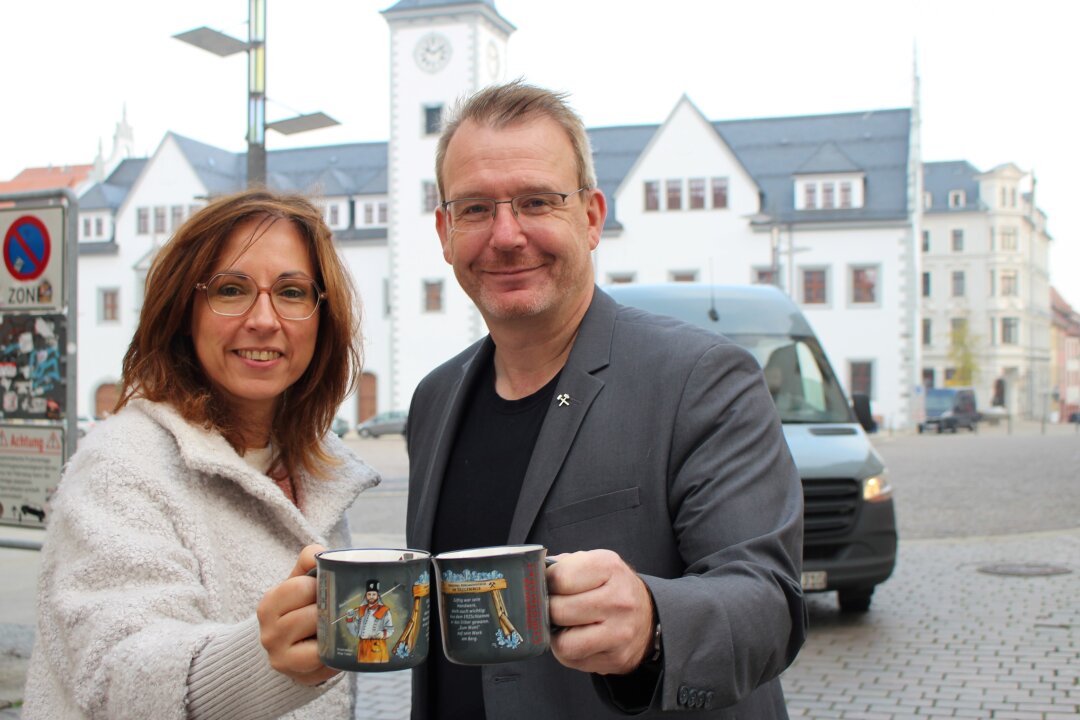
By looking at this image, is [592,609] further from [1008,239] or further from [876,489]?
[1008,239]

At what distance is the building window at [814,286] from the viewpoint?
1812 inches

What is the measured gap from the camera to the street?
5.99 meters

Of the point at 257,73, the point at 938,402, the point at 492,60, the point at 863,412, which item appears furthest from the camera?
the point at 938,402

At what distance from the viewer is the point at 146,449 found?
2.12 metres

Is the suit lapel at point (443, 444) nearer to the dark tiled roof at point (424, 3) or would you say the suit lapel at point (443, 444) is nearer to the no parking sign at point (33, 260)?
the no parking sign at point (33, 260)

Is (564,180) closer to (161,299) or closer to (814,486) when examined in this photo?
(161,299)

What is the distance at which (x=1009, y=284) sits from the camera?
251ft

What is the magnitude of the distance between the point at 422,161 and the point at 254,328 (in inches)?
1798

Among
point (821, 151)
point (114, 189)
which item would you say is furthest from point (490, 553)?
point (114, 189)

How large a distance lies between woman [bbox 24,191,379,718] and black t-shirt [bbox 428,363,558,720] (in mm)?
225

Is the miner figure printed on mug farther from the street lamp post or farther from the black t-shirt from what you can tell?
the street lamp post

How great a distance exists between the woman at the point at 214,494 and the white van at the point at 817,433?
15.7ft

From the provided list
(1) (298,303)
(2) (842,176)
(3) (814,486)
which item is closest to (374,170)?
(2) (842,176)

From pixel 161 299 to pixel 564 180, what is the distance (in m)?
0.90
